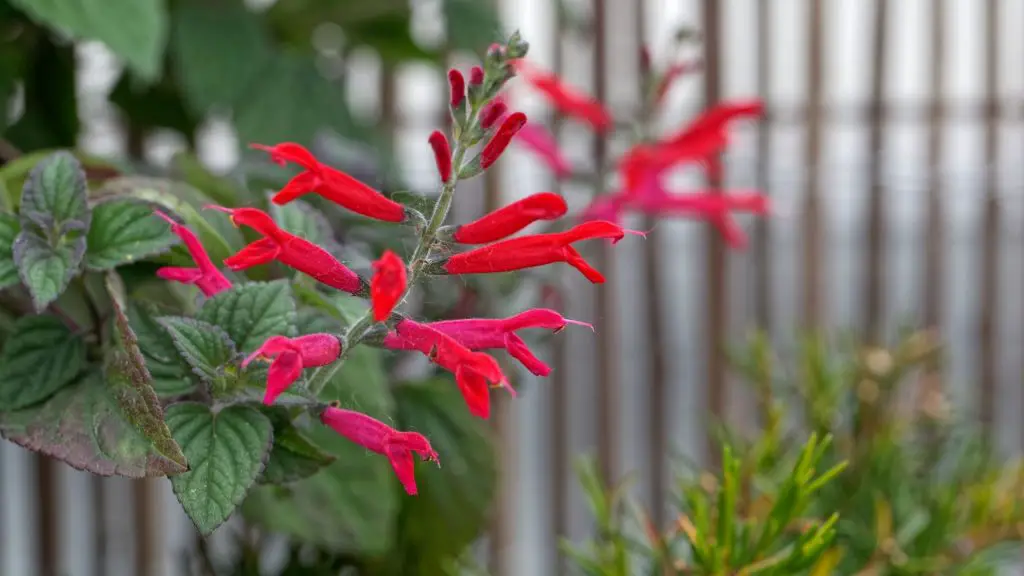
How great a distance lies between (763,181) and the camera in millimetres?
786

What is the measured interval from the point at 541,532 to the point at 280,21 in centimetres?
50

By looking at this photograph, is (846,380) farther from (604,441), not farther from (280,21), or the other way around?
(280,21)

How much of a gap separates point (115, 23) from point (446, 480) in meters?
0.26

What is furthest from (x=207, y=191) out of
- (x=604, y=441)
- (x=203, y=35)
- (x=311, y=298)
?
(x=604, y=441)

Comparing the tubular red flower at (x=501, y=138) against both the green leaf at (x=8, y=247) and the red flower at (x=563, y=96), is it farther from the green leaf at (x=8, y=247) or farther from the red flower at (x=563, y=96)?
the red flower at (x=563, y=96)

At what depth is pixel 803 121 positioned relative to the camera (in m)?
0.78

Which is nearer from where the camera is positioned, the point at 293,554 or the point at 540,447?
the point at 293,554

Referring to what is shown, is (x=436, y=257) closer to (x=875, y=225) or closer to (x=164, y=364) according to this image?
(x=164, y=364)

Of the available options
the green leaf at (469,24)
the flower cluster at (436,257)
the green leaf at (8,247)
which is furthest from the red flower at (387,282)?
the green leaf at (469,24)

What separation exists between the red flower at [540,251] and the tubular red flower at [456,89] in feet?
0.10

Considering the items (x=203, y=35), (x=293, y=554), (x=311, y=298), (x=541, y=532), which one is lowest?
(x=541, y=532)

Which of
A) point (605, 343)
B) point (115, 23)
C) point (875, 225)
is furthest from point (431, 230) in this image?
point (875, 225)

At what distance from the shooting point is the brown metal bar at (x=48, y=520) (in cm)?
65

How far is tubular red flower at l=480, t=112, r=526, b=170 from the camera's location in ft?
0.62
